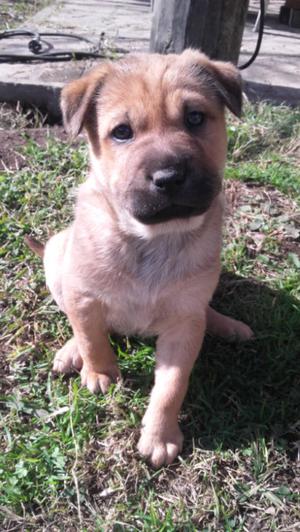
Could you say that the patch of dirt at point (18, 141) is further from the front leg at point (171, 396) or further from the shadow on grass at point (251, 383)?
the front leg at point (171, 396)

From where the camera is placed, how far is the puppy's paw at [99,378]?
2740 millimetres

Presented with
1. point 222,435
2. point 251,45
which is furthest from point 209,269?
point 251,45

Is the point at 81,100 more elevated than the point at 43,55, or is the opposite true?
the point at 81,100

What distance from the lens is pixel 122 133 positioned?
7.51 feet

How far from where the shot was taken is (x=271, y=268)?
3.60 meters

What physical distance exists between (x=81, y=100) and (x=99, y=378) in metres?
1.38

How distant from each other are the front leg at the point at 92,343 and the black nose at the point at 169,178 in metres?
0.74

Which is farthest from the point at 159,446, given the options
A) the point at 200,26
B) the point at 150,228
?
the point at 200,26

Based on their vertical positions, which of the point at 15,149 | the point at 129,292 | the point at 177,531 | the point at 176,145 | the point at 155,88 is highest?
the point at 155,88

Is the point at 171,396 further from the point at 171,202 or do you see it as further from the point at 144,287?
the point at 171,202

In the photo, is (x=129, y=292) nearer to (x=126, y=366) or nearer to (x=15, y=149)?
(x=126, y=366)

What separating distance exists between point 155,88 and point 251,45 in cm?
583

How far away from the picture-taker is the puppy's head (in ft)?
6.77

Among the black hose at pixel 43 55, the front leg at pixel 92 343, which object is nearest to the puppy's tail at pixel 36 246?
the front leg at pixel 92 343
